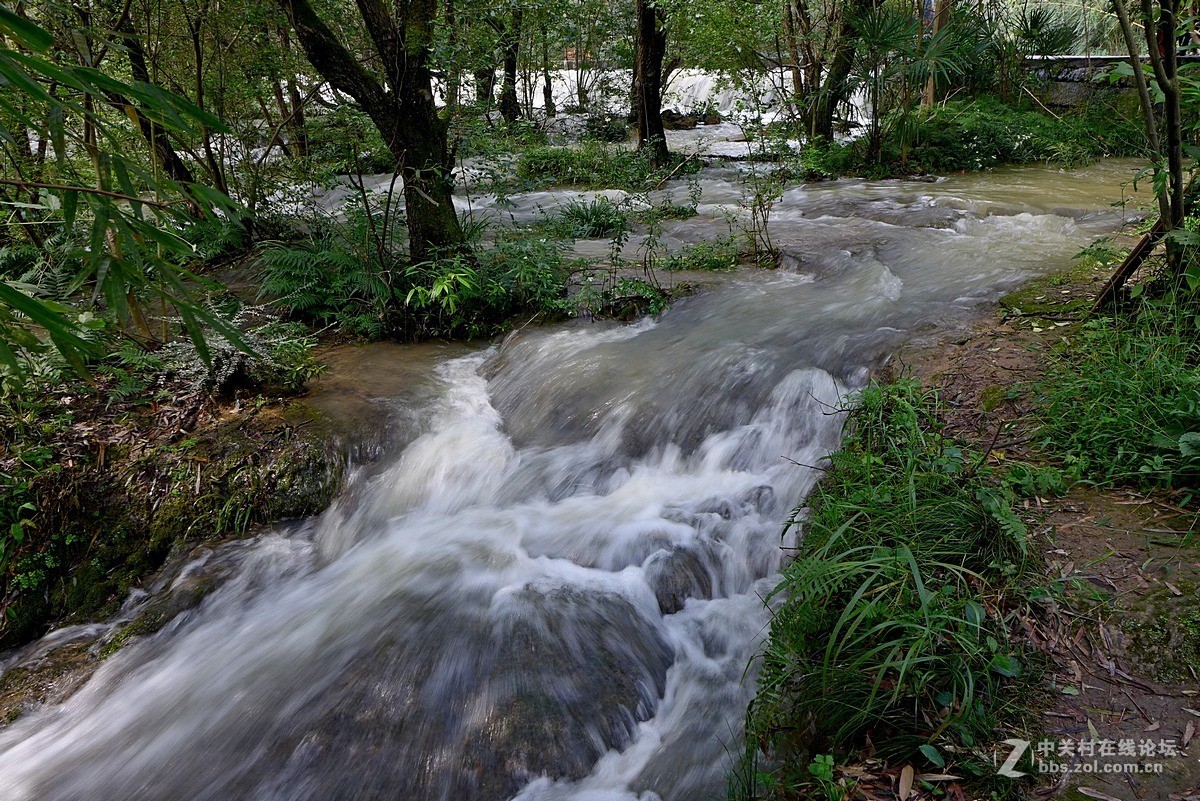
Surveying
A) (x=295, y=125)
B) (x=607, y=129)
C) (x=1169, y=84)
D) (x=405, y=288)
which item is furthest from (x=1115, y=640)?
(x=607, y=129)

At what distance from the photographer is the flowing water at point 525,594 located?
295 centimetres

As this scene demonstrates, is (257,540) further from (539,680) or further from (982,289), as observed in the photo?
(982,289)

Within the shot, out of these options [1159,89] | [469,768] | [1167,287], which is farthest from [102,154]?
[1167,287]

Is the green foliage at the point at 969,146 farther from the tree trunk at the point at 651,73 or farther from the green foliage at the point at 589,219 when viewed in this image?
the green foliage at the point at 589,219

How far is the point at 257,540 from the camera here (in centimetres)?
416

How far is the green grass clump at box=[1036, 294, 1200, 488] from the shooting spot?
3.06m

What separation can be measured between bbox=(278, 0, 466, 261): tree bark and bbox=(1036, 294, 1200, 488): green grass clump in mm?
4575

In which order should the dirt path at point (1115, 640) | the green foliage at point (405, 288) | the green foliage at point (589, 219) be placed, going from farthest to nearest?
the green foliage at point (589, 219) < the green foliage at point (405, 288) < the dirt path at point (1115, 640)

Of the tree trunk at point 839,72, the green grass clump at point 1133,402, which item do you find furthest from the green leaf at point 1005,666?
the tree trunk at point 839,72

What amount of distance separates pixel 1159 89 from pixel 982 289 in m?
2.53

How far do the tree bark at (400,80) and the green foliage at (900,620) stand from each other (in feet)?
13.7

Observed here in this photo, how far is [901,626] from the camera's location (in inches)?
99.7

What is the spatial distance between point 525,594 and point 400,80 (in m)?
4.26

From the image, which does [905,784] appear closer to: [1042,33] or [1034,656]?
[1034,656]
